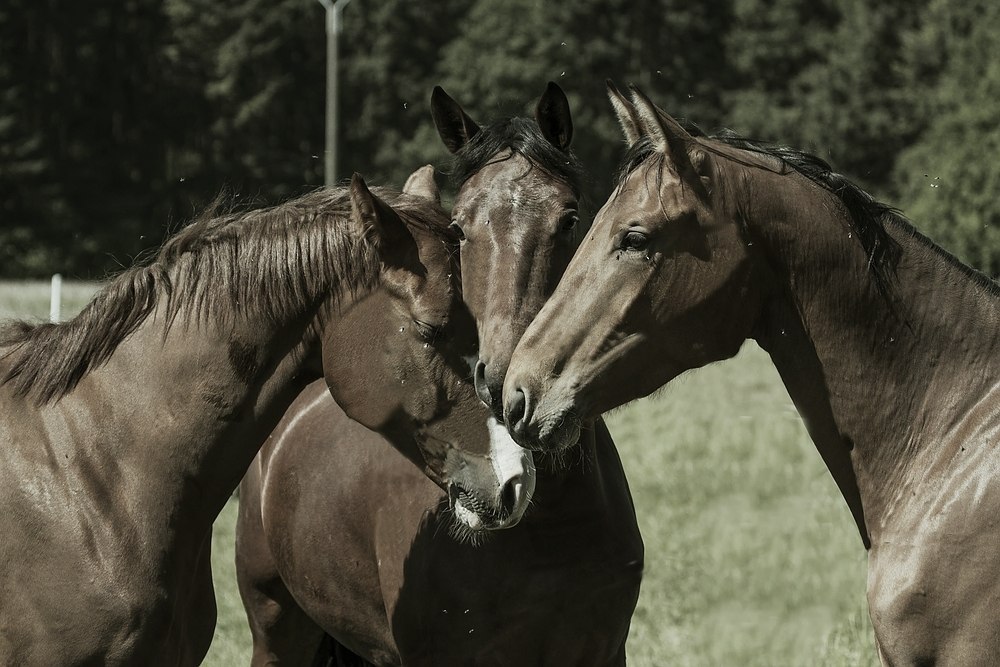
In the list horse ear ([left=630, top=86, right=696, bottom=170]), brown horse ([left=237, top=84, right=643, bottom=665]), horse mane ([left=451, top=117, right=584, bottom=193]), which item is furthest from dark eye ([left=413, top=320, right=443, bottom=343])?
horse ear ([left=630, top=86, right=696, bottom=170])

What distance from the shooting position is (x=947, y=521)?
9.89 ft

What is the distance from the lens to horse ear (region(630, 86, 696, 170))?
3.18 metres

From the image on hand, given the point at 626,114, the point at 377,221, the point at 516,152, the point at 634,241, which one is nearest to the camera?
the point at 634,241

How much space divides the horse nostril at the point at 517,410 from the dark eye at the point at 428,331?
59cm

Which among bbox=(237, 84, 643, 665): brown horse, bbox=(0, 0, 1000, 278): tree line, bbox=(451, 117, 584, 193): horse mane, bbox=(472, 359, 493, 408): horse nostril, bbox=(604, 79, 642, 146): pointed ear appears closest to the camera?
bbox=(604, 79, 642, 146): pointed ear

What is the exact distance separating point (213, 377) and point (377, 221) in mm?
719

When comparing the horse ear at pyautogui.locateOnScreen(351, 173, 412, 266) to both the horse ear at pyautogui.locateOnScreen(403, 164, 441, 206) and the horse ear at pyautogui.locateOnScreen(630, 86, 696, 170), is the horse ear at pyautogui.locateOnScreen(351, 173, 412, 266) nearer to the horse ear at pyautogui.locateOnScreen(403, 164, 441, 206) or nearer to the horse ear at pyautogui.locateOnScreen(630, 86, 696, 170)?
the horse ear at pyautogui.locateOnScreen(403, 164, 441, 206)

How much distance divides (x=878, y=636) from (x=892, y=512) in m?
0.34

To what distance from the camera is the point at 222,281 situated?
12.4 ft

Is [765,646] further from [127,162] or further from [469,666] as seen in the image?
[127,162]

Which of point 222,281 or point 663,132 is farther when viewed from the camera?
point 222,281

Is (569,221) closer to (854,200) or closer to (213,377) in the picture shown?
(854,200)

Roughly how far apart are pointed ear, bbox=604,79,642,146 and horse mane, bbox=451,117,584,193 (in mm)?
633

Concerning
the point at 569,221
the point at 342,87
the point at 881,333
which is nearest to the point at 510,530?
→ the point at 569,221
